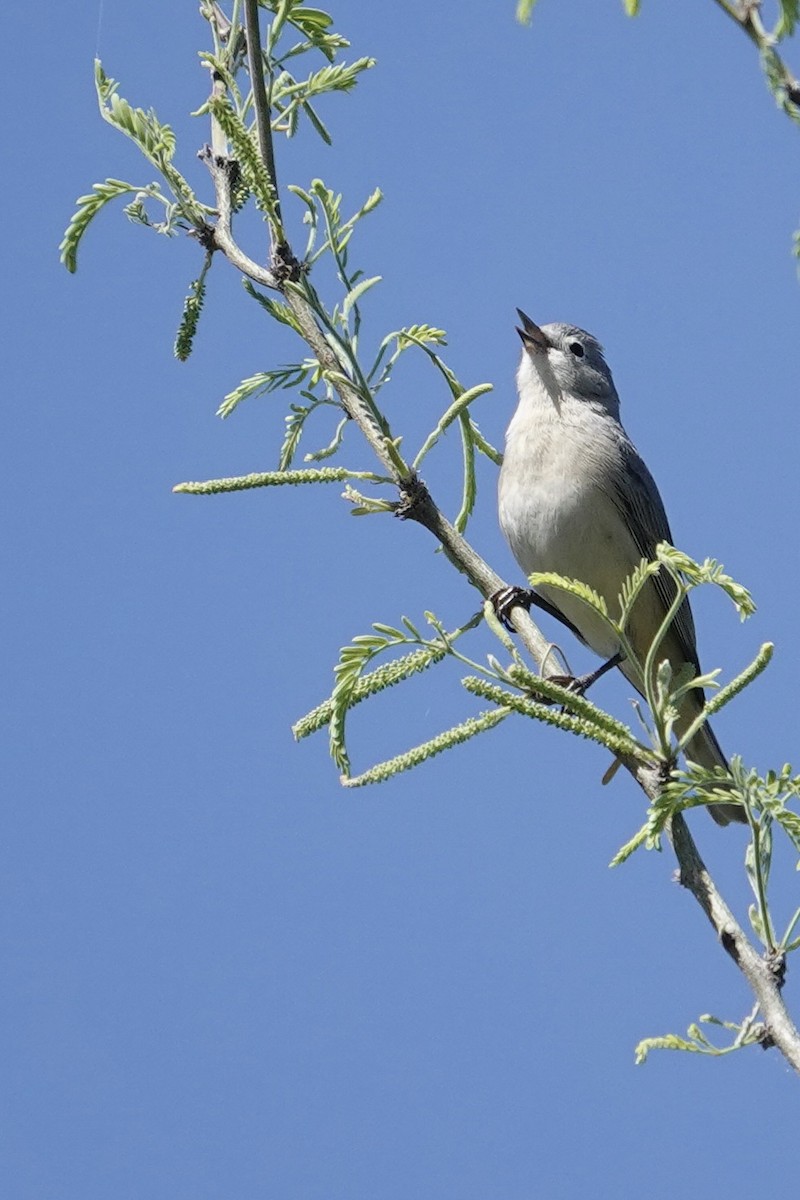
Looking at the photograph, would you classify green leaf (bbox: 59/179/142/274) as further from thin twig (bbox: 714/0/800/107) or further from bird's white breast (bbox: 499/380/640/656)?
bird's white breast (bbox: 499/380/640/656)

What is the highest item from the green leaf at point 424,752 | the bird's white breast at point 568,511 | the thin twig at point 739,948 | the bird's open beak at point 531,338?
the bird's open beak at point 531,338

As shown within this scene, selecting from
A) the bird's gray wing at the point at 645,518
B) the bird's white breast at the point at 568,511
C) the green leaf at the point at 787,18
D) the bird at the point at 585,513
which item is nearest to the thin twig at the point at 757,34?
the green leaf at the point at 787,18

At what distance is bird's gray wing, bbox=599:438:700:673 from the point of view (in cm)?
610

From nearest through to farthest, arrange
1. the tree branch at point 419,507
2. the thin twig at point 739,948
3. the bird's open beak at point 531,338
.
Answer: the thin twig at point 739,948, the tree branch at point 419,507, the bird's open beak at point 531,338

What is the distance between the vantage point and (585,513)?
601 cm

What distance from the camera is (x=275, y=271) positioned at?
274 cm

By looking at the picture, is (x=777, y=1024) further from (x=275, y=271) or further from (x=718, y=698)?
(x=275, y=271)

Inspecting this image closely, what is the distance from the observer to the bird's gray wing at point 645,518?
20.0ft

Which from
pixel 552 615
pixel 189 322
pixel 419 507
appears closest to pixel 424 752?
pixel 419 507

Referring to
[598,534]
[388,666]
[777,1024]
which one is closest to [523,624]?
[388,666]

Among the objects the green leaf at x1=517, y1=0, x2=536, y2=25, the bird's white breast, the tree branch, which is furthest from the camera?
the bird's white breast

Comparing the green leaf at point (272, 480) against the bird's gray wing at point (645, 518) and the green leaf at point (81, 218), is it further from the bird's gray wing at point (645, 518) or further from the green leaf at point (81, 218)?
the bird's gray wing at point (645, 518)

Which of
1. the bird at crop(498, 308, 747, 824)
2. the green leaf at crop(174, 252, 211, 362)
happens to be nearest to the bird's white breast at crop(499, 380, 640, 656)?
the bird at crop(498, 308, 747, 824)

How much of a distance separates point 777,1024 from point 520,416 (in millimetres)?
4866
